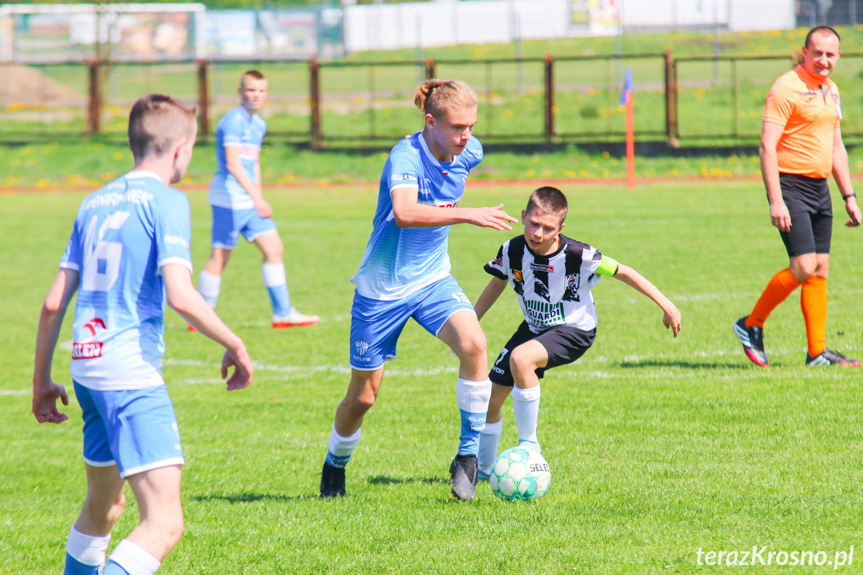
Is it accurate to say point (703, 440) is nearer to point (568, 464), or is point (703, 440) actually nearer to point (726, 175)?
point (568, 464)

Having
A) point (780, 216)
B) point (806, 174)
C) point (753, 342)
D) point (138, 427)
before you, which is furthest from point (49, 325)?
point (806, 174)

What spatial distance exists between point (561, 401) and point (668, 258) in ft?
20.6

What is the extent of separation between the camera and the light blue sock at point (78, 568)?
139 inches

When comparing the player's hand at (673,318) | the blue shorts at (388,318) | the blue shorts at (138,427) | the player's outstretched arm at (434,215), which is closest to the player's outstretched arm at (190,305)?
the blue shorts at (138,427)

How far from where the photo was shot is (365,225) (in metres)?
16.9

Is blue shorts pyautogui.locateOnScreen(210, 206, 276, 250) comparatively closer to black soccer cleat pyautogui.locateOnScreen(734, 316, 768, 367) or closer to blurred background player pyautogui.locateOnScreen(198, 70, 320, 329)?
blurred background player pyautogui.locateOnScreen(198, 70, 320, 329)

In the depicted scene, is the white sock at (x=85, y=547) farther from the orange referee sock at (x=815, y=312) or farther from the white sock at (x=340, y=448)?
the orange referee sock at (x=815, y=312)

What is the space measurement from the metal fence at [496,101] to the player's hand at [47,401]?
70.1 ft

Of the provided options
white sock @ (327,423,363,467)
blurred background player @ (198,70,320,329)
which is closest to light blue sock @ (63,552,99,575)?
white sock @ (327,423,363,467)

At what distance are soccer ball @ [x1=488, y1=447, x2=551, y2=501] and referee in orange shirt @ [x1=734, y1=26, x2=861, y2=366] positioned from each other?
3.18m

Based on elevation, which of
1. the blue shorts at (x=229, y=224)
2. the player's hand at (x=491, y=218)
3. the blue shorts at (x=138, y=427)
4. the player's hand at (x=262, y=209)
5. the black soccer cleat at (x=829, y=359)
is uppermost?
the player's hand at (x=491, y=218)

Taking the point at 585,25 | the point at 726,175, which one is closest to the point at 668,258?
the point at 726,175

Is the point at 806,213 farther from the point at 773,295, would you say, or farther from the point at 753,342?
the point at 753,342

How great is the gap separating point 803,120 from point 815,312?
1.47 m
